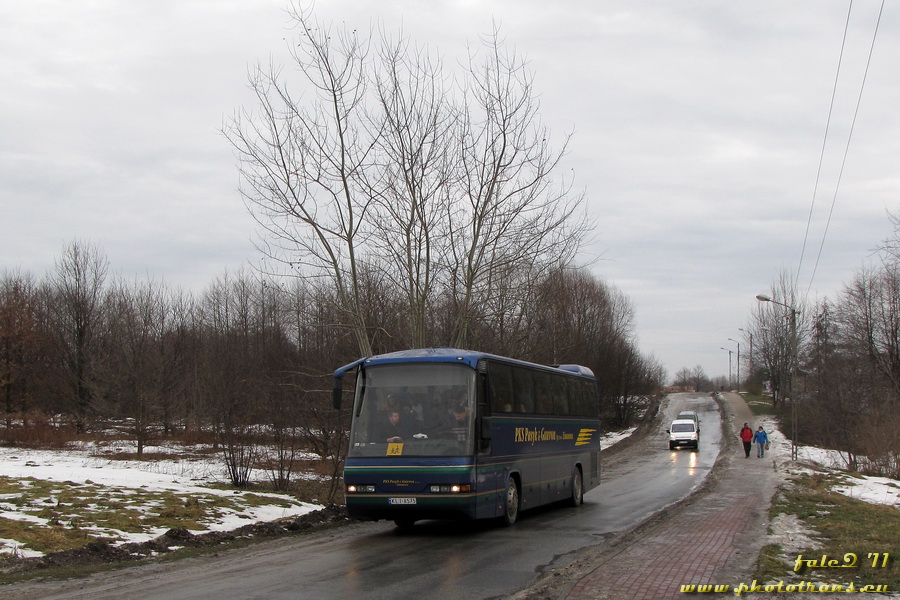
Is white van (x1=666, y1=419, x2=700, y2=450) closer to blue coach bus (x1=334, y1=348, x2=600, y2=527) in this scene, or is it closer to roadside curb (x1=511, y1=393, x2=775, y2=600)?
roadside curb (x1=511, y1=393, x2=775, y2=600)

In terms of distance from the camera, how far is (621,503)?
2073 cm

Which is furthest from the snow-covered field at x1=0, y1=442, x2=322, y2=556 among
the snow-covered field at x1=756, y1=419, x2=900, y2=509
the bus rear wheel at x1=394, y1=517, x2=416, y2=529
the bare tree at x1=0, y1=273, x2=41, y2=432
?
the bare tree at x1=0, y1=273, x2=41, y2=432

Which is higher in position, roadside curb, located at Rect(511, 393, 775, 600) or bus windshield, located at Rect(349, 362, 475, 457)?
bus windshield, located at Rect(349, 362, 475, 457)

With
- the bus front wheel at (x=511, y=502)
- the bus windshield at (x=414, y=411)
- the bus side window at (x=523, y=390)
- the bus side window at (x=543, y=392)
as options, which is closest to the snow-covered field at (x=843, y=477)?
the bus side window at (x=543, y=392)

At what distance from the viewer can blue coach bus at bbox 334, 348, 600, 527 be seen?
1343cm

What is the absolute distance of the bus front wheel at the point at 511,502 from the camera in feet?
49.3

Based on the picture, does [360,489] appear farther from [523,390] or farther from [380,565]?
[523,390]

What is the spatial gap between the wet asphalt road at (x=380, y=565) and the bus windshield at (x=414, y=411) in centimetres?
155

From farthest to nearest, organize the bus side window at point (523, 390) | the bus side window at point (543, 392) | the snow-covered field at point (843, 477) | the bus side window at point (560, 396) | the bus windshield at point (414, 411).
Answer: the snow-covered field at point (843, 477)
the bus side window at point (560, 396)
the bus side window at point (543, 392)
the bus side window at point (523, 390)
the bus windshield at point (414, 411)

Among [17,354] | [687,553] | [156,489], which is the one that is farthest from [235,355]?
[17,354]

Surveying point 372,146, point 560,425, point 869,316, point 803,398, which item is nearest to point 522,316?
point 560,425

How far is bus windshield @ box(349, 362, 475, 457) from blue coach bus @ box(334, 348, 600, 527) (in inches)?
0.7

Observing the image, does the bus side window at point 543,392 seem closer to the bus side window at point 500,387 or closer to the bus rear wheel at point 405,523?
the bus side window at point 500,387

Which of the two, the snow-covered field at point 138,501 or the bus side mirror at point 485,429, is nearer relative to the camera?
the snow-covered field at point 138,501
